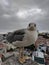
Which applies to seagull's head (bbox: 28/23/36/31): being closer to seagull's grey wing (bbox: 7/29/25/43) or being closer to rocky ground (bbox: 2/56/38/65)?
seagull's grey wing (bbox: 7/29/25/43)

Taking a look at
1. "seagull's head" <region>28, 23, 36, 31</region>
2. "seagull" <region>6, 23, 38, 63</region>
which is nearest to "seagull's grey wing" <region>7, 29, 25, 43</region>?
"seagull" <region>6, 23, 38, 63</region>

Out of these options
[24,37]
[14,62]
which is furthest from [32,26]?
Answer: [14,62]

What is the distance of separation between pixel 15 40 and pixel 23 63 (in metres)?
0.57

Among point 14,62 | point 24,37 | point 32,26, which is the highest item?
point 32,26

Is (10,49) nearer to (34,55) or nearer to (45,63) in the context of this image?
(34,55)

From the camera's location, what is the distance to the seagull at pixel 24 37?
12.4ft

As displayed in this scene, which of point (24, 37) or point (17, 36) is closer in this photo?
point (24, 37)

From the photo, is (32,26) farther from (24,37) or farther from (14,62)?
(14,62)

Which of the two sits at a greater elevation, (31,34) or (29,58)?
(31,34)

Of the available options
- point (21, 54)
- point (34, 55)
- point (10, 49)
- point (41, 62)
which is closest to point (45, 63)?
point (41, 62)

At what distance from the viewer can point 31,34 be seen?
379 cm

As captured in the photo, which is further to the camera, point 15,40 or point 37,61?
point 15,40

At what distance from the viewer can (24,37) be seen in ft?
12.7

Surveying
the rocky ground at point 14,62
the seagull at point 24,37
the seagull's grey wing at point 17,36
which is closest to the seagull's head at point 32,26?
the seagull at point 24,37
